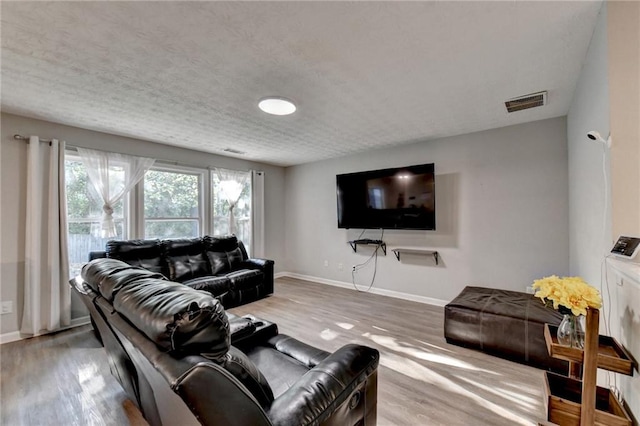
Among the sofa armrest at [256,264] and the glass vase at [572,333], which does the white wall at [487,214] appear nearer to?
the sofa armrest at [256,264]

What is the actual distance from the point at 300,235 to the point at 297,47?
425 cm

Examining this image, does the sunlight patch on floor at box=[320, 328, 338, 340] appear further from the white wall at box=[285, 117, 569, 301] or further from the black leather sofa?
the white wall at box=[285, 117, 569, 301]

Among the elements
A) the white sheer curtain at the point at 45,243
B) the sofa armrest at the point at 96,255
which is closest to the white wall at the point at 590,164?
the sofa armrest at the point at 96,255

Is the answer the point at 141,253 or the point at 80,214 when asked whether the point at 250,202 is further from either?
the point at 80,214

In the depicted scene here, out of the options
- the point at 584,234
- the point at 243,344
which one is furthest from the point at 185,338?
the point at 584,234

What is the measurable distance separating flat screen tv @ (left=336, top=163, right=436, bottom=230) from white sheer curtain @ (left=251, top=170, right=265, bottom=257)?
1.65 m

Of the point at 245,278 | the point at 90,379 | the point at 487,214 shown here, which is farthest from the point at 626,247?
the point at 245,278

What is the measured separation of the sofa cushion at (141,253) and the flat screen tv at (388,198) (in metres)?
2.76

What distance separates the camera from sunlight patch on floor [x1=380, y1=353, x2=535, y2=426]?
5.72 ft

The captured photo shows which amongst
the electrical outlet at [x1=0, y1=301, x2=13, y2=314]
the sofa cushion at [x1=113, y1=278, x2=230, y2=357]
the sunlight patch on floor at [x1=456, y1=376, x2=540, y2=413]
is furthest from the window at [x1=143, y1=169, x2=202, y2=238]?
the sunlight patch on floor at [x1=456, y1=376, x2=540, y2=413]

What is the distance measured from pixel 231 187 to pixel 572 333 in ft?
15.6

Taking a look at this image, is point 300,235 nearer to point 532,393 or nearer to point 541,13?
point 532,393

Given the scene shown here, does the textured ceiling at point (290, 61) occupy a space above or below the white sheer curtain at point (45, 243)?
above

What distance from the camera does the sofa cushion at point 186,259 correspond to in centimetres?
368
